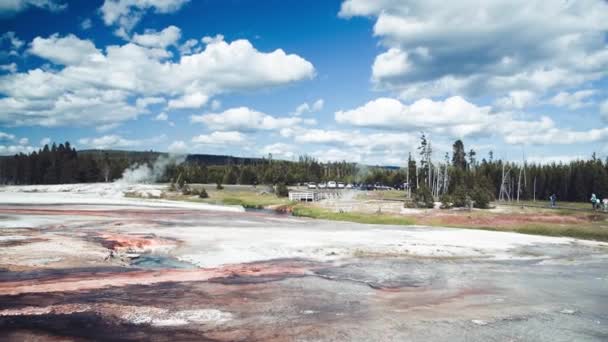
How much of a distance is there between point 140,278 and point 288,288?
515 centimetres

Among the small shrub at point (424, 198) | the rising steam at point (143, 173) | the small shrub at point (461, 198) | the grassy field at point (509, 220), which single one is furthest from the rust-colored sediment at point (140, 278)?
the rising steam at point (143, 173)

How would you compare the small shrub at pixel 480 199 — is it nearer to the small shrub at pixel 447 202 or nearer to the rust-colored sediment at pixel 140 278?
the small shrub at pixel 447 202

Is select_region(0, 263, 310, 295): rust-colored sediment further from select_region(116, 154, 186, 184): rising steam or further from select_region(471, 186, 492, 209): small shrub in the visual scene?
select_region(116, 154, 186, 184): rising steam

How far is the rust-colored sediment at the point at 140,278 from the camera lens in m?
13.4

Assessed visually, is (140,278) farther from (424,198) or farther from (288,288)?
(424,198)

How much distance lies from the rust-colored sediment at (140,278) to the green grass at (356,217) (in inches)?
959

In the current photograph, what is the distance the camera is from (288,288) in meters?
14.8

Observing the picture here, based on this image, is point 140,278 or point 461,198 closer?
point 140,278

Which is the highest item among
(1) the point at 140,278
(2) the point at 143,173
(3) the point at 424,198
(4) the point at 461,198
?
(2) the point at 143,173

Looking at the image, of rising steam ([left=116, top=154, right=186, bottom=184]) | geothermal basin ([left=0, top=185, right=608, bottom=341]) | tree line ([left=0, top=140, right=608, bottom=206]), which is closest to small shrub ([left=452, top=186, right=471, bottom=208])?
tree line ([left=0, top=140, right=608, bottom=206])

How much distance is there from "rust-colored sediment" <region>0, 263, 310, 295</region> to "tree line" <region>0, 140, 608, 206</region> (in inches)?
1546

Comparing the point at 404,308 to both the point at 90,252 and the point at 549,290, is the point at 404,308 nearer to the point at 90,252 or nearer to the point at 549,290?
the point at 549,290

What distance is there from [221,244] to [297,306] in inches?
471

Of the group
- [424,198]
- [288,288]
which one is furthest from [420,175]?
[288,288]
